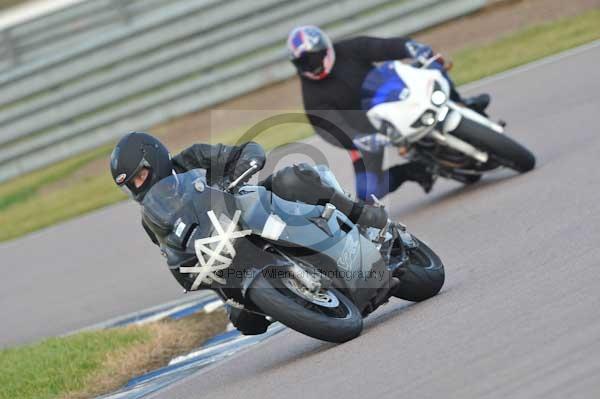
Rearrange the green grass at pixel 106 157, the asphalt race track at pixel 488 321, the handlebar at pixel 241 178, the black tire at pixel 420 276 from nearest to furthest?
the asphalt race track at pixel 488 321, the handlebar at pixel 241 178, the black tire at pixel 420 276, the green grass at pixel 106 157

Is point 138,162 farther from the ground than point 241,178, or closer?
farther from the ground

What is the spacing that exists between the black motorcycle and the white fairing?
3065mm

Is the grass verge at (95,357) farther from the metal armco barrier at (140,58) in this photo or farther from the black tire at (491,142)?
the metal armco barrier at (140,58)

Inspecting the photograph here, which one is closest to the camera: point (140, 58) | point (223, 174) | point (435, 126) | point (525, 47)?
point (223, 174)

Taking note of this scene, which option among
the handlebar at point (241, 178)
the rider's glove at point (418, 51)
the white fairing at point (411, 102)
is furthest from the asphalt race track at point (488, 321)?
the rider's glove at point (418, 51)

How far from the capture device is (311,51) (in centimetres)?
942

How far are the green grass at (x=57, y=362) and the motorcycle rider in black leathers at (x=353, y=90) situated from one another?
2637mm

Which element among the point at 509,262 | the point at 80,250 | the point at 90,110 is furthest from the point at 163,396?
the point at 90,110

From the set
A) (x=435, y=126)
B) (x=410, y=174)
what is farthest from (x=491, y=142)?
(x=410, y=174)

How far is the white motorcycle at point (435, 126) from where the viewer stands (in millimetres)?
8773

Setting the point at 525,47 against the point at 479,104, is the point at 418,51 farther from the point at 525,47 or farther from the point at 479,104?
the point at 525,47

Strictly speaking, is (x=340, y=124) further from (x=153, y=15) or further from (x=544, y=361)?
(x=153, y=15)

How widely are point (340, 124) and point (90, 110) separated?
8.23 meters

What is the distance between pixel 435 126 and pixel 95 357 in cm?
323
